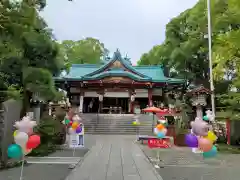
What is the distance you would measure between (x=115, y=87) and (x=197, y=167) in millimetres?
21357

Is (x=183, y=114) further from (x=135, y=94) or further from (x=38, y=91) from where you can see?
(x=135, y=94)

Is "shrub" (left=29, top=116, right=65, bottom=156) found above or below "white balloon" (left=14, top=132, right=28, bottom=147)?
below

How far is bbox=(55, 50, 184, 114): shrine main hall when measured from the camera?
2864cm

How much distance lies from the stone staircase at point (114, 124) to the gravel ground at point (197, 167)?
11.2 m

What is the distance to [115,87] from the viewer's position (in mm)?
29625

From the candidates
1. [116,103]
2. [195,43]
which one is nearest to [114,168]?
[195,43]

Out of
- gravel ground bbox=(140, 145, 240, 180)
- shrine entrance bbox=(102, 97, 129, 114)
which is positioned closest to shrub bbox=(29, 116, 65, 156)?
gravel ground bbox=(140, 145, 240, 180)

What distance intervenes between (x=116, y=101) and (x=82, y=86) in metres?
4.39

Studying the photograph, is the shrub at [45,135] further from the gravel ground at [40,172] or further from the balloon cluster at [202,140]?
the balloon cluster at [202,140]

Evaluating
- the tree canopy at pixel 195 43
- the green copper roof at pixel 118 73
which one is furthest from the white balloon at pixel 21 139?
the green copper roof at pixel 118 73

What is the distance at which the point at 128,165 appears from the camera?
29.0ft

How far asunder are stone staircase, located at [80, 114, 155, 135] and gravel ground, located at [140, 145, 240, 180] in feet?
36.7

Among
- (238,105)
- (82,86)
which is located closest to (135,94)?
(82,86)

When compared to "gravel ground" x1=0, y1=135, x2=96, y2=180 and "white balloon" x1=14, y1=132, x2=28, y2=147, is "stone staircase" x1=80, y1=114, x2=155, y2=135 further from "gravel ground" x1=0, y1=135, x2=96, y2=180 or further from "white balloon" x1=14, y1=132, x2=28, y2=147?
"white balloon" x1=14, y1=132, x2=28, y2=147
